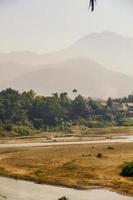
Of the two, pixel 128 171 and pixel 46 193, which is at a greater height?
pixel 128 171

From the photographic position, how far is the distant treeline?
105575 millimetres

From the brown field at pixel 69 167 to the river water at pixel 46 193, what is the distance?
1.29 meters

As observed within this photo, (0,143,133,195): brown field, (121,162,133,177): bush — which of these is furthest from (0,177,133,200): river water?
(121,162,133,177): bush

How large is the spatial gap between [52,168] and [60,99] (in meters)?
74.1

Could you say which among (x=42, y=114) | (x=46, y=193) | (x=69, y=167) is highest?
(x=42, y=114)

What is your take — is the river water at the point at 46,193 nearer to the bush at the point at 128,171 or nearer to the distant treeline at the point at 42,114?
the bush at the point at 128,171

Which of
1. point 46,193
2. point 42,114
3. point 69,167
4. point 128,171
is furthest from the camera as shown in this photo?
point 42,114

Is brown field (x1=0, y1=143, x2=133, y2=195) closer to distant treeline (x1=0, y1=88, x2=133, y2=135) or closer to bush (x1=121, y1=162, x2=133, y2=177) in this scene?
bush (x1=121, y1=162, x2=133, y2=177)

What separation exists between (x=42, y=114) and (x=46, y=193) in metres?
75.8

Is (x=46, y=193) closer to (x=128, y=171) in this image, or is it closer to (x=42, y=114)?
(x=128, y=171)

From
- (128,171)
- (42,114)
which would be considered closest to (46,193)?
(128,171)

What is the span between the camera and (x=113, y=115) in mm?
135625

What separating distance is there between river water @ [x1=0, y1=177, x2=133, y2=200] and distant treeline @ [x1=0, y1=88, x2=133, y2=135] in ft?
196

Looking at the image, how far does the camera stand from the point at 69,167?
1789 inches
